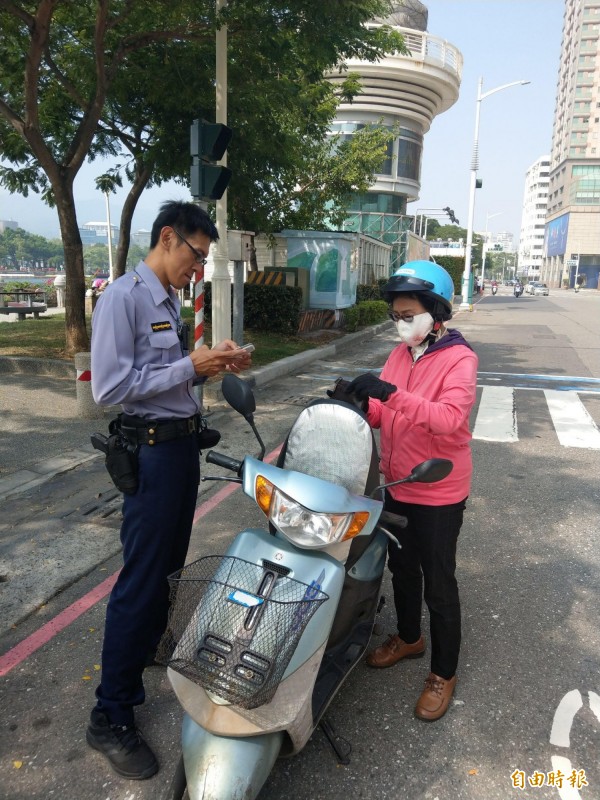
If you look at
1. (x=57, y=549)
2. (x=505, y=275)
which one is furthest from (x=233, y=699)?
(x=505, y=275)

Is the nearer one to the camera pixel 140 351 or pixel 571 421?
pixel 140 351

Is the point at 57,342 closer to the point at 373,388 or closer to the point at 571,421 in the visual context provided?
the point at 571,421

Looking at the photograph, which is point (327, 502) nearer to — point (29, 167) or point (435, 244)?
point (29, 167)

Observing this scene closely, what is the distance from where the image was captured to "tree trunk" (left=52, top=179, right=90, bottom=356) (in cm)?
925

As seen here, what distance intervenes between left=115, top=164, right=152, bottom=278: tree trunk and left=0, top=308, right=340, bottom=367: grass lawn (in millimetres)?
2167

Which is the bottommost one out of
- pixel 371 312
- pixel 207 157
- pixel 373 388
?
pixel 371 312

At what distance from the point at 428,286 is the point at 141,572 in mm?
1506

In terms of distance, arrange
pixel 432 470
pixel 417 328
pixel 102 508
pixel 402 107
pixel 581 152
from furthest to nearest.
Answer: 1. pixel 581 152
2. pixel 402 107
3. pixel 102 508
4. pixel 417 328
5. pixel 432 470

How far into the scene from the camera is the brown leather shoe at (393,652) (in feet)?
9.36

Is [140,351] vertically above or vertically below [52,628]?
above

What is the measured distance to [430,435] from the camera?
250 centimetres

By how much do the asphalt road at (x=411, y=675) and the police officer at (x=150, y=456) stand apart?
0.61ft

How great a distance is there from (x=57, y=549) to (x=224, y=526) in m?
1.11

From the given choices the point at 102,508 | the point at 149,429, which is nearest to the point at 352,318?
the point at 102,508
